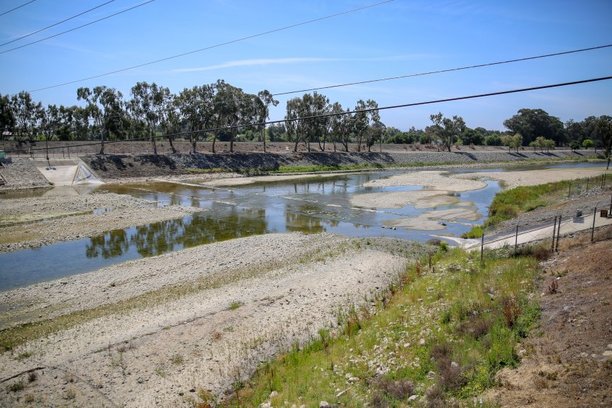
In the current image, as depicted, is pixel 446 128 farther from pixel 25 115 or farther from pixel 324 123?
pixel 25 115

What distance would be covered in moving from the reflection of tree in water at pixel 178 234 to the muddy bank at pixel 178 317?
13.2 feet

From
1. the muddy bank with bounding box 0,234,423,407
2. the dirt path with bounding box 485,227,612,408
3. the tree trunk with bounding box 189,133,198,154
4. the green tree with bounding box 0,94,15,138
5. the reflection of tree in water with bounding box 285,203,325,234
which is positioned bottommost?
the muddy bank with bounding box 0,234,423,407

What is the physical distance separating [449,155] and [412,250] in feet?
334

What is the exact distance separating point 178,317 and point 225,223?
2152 cm

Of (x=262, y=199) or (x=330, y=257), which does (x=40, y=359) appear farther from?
(x=262, y=199)

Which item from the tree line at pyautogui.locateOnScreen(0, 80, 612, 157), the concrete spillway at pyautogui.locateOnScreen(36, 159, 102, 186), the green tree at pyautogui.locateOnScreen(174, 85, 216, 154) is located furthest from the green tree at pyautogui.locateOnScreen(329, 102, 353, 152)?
the concrete spillway at pyautogui.locateOnScreen(36, 159, 102, 186)

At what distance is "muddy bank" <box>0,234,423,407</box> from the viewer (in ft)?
38.3

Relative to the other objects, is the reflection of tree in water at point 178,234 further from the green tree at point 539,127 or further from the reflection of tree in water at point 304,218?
the green tree at point 539,127

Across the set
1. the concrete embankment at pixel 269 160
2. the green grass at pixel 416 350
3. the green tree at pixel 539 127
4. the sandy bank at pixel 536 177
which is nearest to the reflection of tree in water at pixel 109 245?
the green grass at pixel 416 350

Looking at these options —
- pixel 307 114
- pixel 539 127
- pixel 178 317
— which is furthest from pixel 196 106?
pixel 539 127

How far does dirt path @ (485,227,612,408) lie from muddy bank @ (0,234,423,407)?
7.05 meters

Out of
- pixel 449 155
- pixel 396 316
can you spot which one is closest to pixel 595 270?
pixel 396 316

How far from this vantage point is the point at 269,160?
89.7 meters

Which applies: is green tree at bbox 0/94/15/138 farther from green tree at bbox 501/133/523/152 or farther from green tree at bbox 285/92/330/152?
green tree at bbox 501/133/523/152
